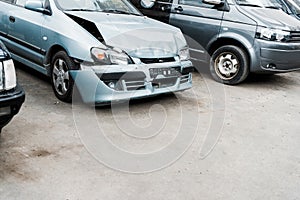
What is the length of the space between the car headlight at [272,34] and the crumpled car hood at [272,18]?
9cm

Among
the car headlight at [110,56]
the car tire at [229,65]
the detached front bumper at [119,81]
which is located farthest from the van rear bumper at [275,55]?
the car headlight at [110,56]

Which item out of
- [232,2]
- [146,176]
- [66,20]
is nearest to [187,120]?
[146,176]

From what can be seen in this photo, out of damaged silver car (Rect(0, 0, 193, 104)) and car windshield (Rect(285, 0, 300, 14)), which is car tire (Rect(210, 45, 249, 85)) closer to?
damaged silver car (Rect(0, 0, 193, 104))

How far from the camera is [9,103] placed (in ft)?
9.95

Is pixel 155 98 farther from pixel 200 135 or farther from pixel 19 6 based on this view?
pixel 19 6

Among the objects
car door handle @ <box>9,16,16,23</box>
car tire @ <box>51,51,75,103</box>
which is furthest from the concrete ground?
car door handle @ <box>9,16,16,23</box>

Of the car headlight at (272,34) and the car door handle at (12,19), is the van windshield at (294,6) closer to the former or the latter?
the car headlight at (272,34)

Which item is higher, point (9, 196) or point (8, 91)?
point (8, 91)

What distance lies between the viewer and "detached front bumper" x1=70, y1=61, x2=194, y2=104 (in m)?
4.29

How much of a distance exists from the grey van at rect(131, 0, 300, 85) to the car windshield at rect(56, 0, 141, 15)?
1.51 metres

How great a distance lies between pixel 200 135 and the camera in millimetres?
4168

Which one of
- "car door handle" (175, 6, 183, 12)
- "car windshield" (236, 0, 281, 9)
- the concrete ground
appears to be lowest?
the concrete ground

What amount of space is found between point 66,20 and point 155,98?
1.60 meters

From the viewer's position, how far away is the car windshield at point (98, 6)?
4.94 metres
